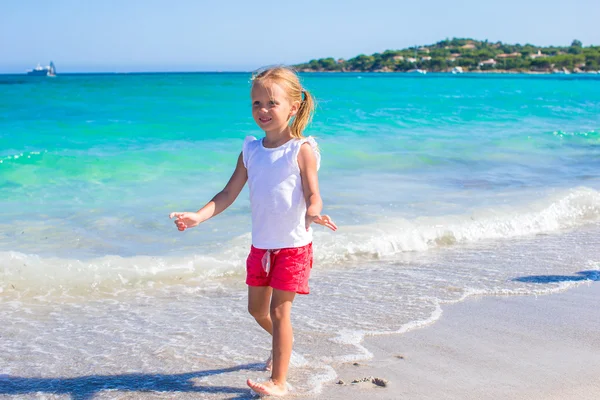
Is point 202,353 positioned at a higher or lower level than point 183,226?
lower

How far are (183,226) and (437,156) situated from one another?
415 inches

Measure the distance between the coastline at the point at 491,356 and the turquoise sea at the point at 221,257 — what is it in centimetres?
16

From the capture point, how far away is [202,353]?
11.9 feet

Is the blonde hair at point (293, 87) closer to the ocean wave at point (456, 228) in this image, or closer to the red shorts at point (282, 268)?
the red shorts at point (282, 268)

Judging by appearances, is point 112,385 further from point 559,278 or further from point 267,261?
point 559,278

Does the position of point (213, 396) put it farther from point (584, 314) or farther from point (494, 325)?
point (584, 314)

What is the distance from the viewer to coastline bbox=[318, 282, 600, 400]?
3125mm

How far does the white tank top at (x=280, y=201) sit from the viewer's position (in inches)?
119

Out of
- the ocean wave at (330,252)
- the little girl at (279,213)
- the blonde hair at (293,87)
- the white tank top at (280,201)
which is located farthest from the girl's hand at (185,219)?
the ocean wave at (330,252)

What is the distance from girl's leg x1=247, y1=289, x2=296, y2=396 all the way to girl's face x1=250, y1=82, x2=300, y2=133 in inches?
30.7

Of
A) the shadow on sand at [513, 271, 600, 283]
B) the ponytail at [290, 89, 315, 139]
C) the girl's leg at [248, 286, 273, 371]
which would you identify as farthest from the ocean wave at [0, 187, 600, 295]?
the ponytail at [290, 89, 315, 139]

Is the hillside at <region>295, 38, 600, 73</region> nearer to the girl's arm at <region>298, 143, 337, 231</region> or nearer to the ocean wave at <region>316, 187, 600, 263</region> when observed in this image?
the ocean wave at <region>316, 187, 600, 263</region>

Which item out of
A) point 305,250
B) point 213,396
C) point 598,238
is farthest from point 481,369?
point 598,238

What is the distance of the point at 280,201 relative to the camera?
303 cm
